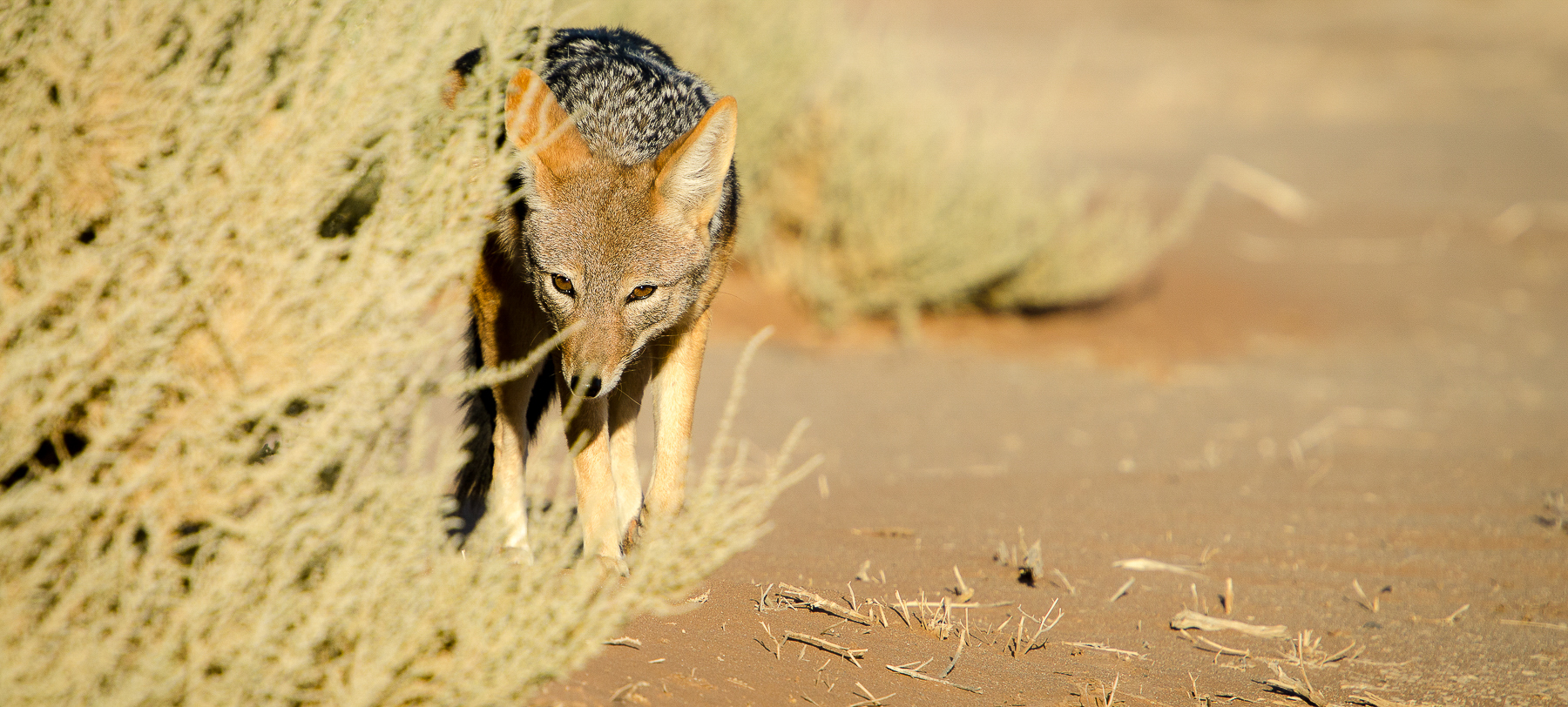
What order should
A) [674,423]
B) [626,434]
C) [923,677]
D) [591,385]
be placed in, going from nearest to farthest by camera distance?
[923,677] → [591,385] → [674,423] → [626,434]

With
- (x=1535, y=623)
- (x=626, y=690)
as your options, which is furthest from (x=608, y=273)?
(x=1535, y=623)

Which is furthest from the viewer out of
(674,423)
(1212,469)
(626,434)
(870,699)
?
(1212,469)

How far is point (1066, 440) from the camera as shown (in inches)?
249

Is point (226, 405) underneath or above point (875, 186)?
A: above

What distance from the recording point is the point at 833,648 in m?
2.67

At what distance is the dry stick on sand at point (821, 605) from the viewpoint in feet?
9.43

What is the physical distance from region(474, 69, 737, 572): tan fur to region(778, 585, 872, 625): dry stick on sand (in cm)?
45

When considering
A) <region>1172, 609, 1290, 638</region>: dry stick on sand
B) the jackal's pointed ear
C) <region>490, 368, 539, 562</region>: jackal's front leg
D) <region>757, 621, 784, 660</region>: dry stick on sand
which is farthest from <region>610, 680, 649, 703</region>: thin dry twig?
<region>1172, 609, 1290, 638</region>: dry stick on sand

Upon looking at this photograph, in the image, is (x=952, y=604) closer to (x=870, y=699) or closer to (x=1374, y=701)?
(x=870, y=699)

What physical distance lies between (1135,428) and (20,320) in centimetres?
580

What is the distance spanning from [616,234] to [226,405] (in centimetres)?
156

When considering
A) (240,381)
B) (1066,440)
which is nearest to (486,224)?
(240,381)

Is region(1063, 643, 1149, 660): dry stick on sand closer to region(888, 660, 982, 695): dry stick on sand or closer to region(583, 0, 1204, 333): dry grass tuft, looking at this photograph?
region(888, 660, 982, 695): dry stick on sand

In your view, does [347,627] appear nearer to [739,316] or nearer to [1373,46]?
[739,316]
